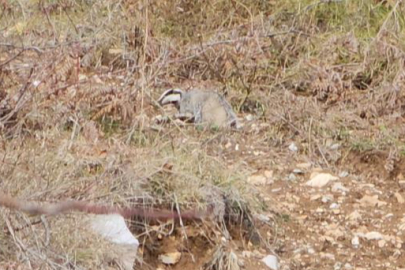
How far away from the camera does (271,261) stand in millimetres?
2936

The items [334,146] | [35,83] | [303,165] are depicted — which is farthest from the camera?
[334,146]

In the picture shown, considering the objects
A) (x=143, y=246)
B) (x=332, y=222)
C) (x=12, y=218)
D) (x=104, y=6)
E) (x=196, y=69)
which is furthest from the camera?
(x=104, y=6)

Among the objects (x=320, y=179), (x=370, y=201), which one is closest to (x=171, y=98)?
(x=320, y=179)

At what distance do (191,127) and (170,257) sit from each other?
3.63 feet

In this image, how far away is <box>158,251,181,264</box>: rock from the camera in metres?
2.85

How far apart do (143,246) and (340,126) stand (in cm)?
142

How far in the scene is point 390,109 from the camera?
13.3ft

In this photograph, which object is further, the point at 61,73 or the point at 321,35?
the point at 321,35

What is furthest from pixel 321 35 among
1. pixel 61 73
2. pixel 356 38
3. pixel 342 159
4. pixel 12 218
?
pixel 12 218

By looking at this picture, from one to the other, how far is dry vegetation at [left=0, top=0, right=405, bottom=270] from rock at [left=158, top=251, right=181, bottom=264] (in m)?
0.02

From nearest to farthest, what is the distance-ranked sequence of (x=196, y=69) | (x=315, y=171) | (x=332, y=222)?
(x=332, y=222) → (x=315, y=171) → (x=196, y=69)

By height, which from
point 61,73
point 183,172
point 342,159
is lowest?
point 342,159

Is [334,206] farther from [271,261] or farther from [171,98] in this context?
[171,98]

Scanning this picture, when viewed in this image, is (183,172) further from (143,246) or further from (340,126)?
(340,126)
